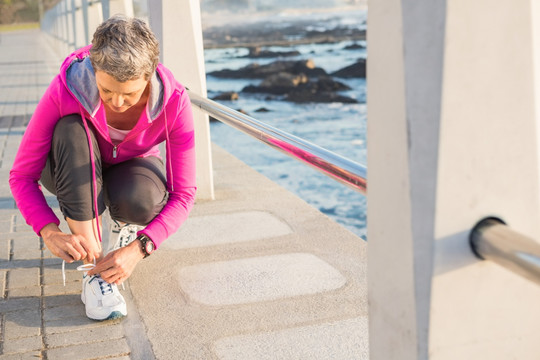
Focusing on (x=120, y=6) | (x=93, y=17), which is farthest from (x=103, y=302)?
(x=93, y=17)

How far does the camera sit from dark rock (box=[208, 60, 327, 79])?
29.2m

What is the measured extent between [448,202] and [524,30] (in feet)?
0.79

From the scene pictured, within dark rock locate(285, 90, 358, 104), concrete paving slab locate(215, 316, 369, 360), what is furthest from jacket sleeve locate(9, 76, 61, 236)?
dark rock locate(285, 90, 358, 104)

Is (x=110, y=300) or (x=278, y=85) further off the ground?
(x=110, y=300)

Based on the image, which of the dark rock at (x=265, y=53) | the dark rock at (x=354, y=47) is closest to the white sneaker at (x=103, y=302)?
the dark rock at (x=265, y=53)

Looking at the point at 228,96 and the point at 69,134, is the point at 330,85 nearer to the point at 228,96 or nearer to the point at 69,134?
the point at 228,96

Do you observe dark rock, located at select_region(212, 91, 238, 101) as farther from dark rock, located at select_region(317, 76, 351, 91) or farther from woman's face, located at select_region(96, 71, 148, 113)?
woman's face, located at select_region(96, 71, 148, 113)

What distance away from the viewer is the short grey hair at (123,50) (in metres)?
2.00

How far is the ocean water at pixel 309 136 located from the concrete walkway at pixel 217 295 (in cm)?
91

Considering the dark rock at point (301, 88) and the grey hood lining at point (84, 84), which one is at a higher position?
the grey hood lining at point (84, 84)

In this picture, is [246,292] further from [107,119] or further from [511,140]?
[511,140]

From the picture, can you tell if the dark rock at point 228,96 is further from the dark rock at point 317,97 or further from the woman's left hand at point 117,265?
the woman's left hand at point 117,265

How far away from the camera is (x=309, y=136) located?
16359 millimetres

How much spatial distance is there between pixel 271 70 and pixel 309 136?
14959mm
